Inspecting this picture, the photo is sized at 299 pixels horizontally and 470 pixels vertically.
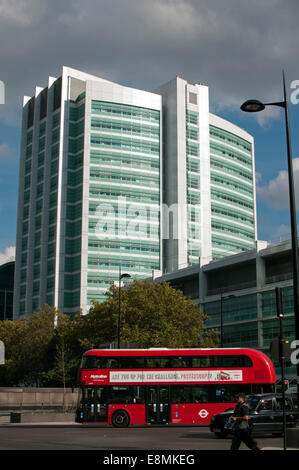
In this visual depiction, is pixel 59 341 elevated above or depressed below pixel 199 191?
below

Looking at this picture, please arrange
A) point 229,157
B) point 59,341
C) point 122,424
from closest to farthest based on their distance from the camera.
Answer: point 122,424
point 59,341
point 229,157

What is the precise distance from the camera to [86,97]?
413ft

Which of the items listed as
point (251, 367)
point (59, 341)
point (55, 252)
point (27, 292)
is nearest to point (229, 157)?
point (55, 252)

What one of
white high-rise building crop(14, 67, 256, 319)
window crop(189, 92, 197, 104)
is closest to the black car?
white high-rise building crop(14, 67, 256, 319)

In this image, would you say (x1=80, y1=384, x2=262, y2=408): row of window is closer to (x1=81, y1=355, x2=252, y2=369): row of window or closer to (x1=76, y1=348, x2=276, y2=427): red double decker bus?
(x1=76, y1=348, x2=276, y2=427): red double decker bus

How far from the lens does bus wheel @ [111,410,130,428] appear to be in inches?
1147

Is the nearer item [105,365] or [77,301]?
[105,365]

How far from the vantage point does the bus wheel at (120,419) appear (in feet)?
95.6

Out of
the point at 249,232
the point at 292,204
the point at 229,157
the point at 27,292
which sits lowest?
the point at 292,204

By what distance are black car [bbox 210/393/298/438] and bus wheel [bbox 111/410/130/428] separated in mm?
6801

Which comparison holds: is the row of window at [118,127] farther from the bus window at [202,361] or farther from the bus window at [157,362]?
the bus window at [202,361]

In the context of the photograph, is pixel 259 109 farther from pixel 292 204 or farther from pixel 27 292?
pixel 27 292
